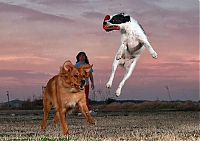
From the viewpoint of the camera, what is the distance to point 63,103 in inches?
418

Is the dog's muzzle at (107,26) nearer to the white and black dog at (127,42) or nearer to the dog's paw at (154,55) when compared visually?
the white and black dog at (127,42)

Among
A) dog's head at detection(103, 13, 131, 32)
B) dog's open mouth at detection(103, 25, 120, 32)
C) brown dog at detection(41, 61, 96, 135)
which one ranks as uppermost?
dog's head at detection(103, 13, 131, 32)

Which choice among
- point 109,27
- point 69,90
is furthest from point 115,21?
point 69,90

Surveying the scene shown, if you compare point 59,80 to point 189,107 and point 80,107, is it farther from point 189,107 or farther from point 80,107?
point 189,107

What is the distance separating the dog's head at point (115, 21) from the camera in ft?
32.0

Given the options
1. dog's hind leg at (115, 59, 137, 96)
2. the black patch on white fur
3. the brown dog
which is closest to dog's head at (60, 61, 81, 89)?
the brown dog

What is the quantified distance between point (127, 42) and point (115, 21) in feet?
1.97

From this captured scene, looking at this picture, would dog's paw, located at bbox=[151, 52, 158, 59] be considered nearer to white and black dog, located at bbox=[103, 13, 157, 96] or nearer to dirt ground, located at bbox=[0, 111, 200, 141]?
white and black dog, located at bbox=[103, 13, 157, 96]

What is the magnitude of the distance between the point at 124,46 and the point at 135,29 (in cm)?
42

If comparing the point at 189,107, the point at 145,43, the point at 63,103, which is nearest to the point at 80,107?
the point at 63,103

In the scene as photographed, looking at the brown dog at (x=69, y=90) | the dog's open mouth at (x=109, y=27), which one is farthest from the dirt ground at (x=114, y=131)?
the dog's open mouth at (x=109, y=27)

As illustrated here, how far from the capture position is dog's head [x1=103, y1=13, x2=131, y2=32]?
975 cm

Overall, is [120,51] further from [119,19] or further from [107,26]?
[107,26]

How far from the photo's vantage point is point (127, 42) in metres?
10.3
